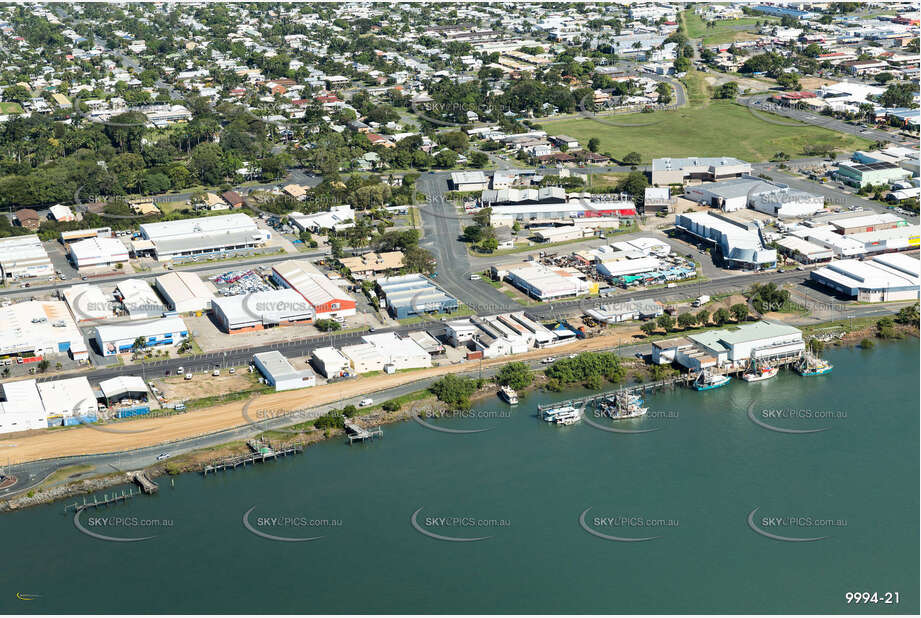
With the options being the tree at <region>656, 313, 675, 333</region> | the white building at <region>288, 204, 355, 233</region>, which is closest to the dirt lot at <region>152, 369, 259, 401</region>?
the tree at <region>656, 313, 675, 333</region>

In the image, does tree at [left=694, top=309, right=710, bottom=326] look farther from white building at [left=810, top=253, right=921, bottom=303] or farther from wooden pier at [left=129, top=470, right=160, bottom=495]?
wooden pier at [left=129, top=470, right=160, bottom=495]

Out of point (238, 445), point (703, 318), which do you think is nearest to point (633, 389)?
point (703, 318)

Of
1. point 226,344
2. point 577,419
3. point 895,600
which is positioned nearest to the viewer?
point 895,600

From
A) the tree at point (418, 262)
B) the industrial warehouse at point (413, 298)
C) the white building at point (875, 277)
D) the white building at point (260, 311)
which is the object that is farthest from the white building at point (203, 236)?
the white building at point (875, 277)

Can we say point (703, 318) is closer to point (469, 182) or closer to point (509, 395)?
point (509, 395)

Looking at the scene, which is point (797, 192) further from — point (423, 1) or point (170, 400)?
point (423, 1)

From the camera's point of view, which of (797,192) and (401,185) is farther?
(401,185)

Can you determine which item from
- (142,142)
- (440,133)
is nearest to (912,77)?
(440,133)
